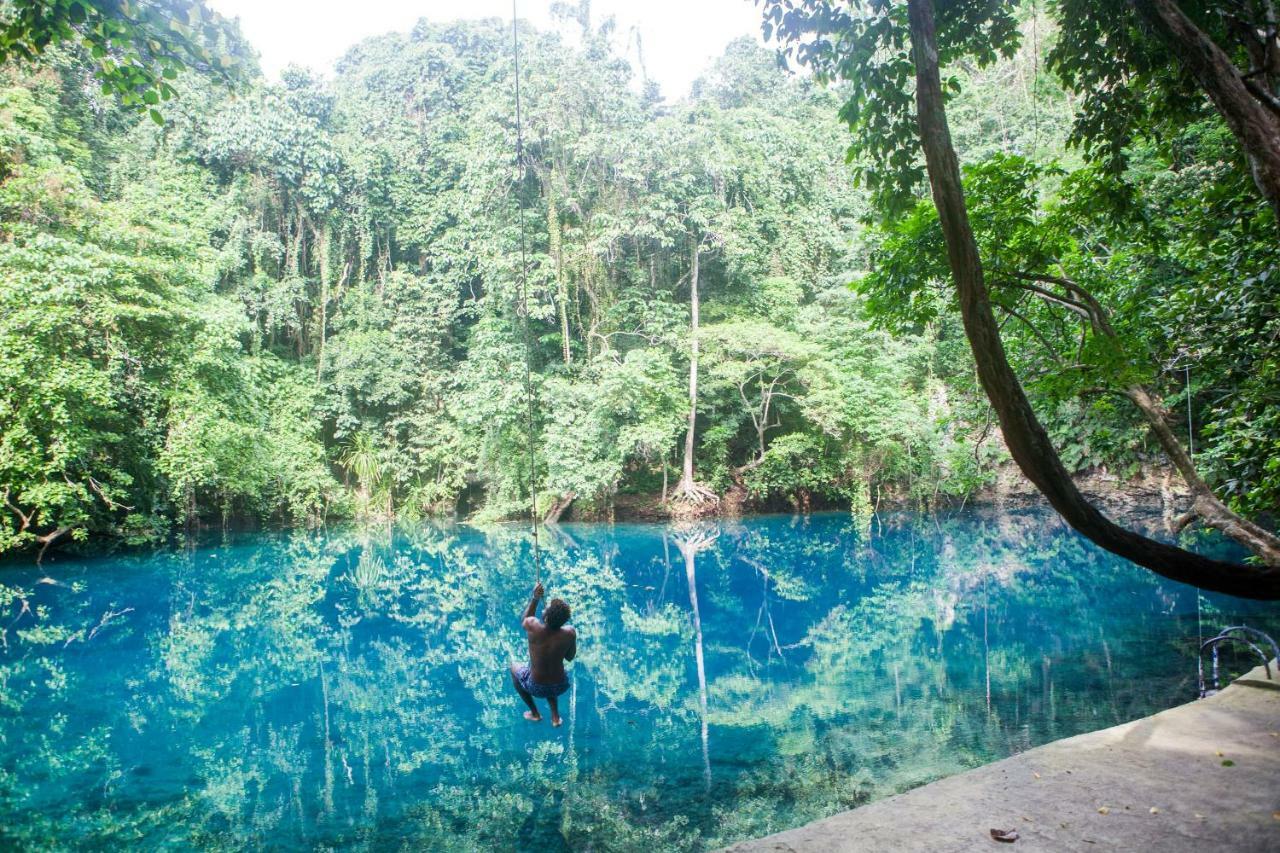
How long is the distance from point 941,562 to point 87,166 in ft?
60.6

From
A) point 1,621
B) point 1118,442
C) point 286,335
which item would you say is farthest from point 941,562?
point 286,335

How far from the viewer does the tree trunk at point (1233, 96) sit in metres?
2.12

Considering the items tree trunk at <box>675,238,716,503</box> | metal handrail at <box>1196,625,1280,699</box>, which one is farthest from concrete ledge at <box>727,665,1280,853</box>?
tree trunk at <box>675,238,716,503</box>

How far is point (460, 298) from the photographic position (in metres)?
21.5

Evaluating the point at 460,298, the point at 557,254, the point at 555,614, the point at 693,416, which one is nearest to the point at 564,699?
the point at 555,614

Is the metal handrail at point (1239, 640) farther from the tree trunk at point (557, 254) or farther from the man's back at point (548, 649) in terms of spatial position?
the tree trunk at point (557, 254)

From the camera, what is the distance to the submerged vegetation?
12.7 m

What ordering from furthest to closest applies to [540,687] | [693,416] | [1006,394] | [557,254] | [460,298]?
[460,298]
[557,254]
[693,416]
[540,687]
[1006,394]

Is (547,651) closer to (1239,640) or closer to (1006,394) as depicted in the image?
(1006,394)

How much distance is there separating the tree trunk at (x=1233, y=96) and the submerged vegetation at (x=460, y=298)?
417 inches

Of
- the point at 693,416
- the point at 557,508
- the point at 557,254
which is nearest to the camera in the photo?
the point at 693,416

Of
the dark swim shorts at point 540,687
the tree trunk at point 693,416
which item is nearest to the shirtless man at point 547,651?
the dark swim shorts at point 540,687

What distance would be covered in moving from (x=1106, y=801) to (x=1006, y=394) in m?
2.09

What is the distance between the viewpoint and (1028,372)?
540cm
